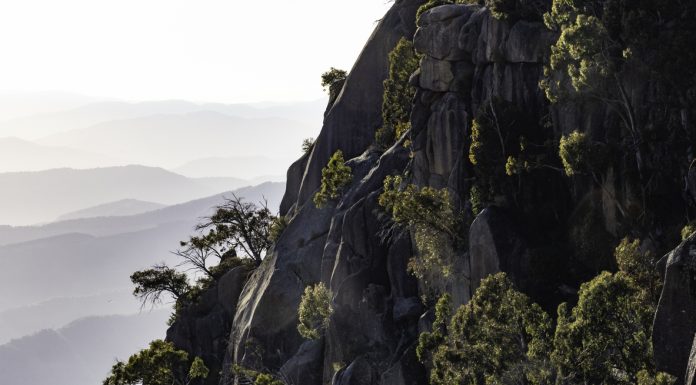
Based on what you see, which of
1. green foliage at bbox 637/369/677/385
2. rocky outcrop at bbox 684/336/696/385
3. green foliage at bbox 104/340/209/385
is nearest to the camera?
rocky outcrop at bbox 684/336/696/385

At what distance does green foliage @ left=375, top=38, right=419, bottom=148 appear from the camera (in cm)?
6869

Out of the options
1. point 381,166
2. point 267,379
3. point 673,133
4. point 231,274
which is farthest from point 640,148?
point 231,274

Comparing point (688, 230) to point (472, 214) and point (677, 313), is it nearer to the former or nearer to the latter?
point (677, 313)

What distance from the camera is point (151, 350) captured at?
232ft

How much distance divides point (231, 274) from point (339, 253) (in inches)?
1015

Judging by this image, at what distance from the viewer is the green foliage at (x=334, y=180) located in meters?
70.7

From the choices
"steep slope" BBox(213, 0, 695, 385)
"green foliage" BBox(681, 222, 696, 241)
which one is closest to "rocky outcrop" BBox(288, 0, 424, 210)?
"steep slope" BBox(213, 0, 695, 385)

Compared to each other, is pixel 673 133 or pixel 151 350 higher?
pixel 673 133

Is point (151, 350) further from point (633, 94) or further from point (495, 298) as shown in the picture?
point (633, 94)

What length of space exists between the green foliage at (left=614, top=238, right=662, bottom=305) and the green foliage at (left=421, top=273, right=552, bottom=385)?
4336 millimetres

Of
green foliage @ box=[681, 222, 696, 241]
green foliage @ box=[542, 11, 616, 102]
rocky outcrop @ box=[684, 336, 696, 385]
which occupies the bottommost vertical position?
rocky outcrop @ box=[684, 336, 696, 385]

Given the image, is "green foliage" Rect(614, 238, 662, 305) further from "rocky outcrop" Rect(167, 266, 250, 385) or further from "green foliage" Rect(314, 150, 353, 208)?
"rocky outcrop" Rect(167, 266, 250, 385)

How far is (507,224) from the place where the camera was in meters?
47.2

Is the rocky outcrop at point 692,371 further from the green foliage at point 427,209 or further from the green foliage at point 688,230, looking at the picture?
the green foliage at point 427,209
